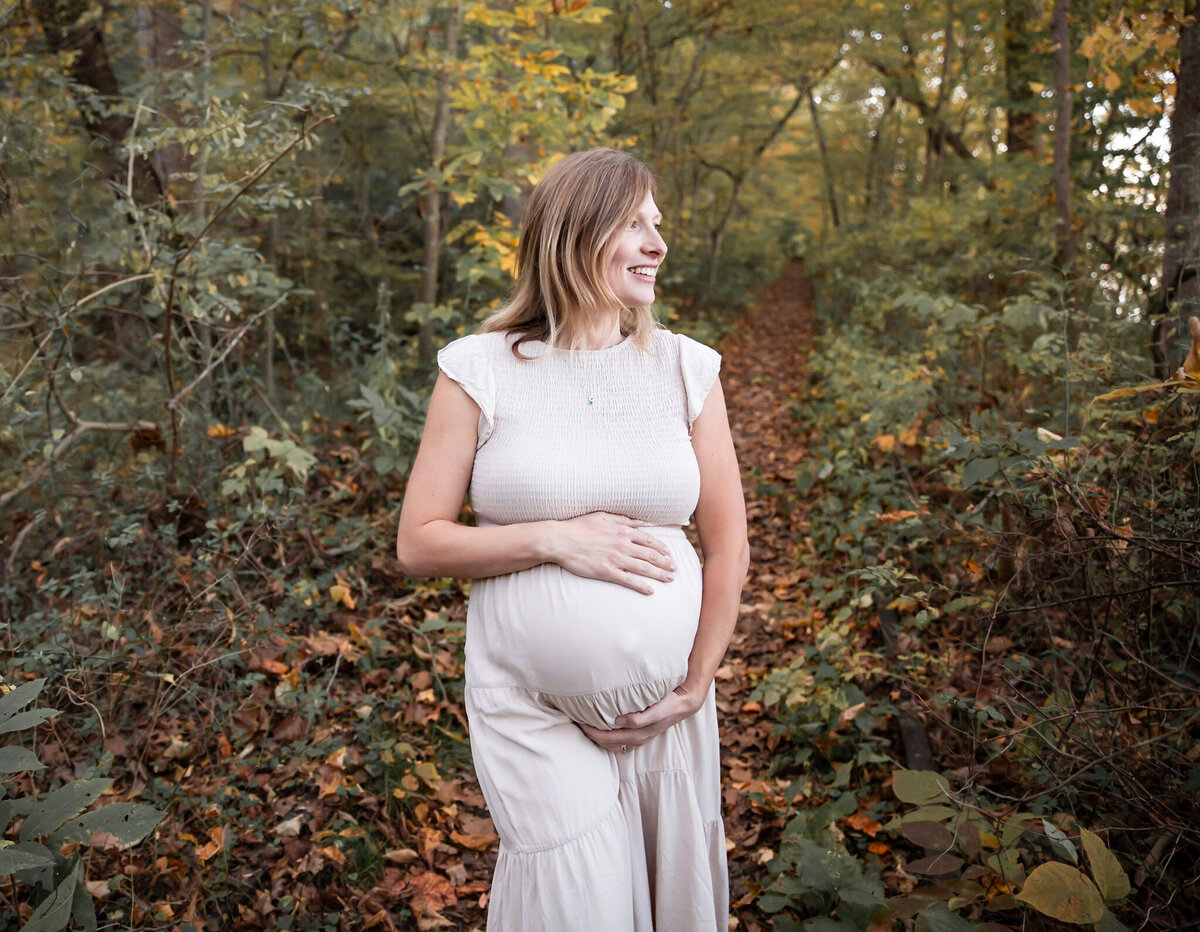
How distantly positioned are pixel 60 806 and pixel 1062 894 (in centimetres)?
221

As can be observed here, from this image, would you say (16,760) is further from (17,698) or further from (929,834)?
(929,834)

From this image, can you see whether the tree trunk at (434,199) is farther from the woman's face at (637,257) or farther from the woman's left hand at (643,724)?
the woman's left hand at (643,724)

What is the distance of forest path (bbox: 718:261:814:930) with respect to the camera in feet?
10.6

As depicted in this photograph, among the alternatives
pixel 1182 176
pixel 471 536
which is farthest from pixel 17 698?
pixel 1182 176

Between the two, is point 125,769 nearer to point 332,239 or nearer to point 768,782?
point 768,782

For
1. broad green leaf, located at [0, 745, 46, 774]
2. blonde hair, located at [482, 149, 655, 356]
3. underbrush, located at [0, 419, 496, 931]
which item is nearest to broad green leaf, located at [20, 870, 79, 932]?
broad green leaf, located at [0, 745, 46, 774]

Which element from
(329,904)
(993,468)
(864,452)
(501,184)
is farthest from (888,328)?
(329,904)

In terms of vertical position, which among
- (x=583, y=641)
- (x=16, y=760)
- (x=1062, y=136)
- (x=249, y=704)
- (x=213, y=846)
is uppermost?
(x=1062, y=136)

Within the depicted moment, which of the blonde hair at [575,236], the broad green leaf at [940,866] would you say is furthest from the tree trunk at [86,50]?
the broad green leaf at [940,866]

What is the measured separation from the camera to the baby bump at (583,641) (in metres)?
1.86

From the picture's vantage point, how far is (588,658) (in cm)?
185

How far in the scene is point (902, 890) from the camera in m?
2.69

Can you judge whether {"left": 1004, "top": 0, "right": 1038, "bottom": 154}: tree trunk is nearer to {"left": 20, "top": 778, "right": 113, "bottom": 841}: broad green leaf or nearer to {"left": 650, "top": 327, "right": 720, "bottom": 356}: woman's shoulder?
{"left": 650, "top": 327, "right": 720, "bottom": 356}: woman's shoulder

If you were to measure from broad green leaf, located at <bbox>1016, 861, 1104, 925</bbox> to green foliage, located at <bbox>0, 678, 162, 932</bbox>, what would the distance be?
6.59ft
